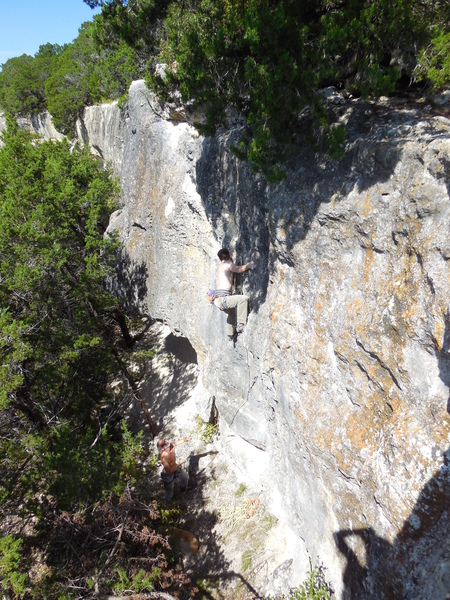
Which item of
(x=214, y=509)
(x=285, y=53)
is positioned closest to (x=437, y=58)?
(x=285, y=53)

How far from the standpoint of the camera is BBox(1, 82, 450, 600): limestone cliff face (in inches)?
163

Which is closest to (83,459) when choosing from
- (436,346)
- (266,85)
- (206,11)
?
(436,346)

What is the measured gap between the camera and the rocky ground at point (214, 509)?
727cm

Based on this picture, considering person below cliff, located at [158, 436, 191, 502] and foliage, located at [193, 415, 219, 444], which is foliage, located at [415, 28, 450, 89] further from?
foliage, located at [193, 415, 219, 444]

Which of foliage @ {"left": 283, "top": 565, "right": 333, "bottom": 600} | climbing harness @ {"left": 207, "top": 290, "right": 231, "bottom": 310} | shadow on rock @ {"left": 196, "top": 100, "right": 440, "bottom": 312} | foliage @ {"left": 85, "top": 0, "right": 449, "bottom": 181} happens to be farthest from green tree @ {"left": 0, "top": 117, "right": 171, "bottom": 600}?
foliage @ {"left": 85, "top": 0, "right": 449, "bottom": 181}

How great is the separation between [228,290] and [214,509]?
18.2 feet

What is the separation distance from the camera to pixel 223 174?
24.1 ft

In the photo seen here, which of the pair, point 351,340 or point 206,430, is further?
point 206,430

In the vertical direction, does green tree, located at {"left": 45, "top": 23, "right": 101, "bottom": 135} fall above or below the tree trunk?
above

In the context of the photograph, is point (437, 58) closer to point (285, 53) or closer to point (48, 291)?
point (285, 53)

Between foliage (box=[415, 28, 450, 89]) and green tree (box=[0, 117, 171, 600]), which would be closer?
foliage (box=[415, 28, 450, 89])

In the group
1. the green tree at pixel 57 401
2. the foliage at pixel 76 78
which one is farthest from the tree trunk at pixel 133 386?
the foliage at pixel 76 78

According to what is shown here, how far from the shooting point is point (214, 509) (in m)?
8.72

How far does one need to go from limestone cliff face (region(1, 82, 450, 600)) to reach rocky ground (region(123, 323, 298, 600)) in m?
0.50
